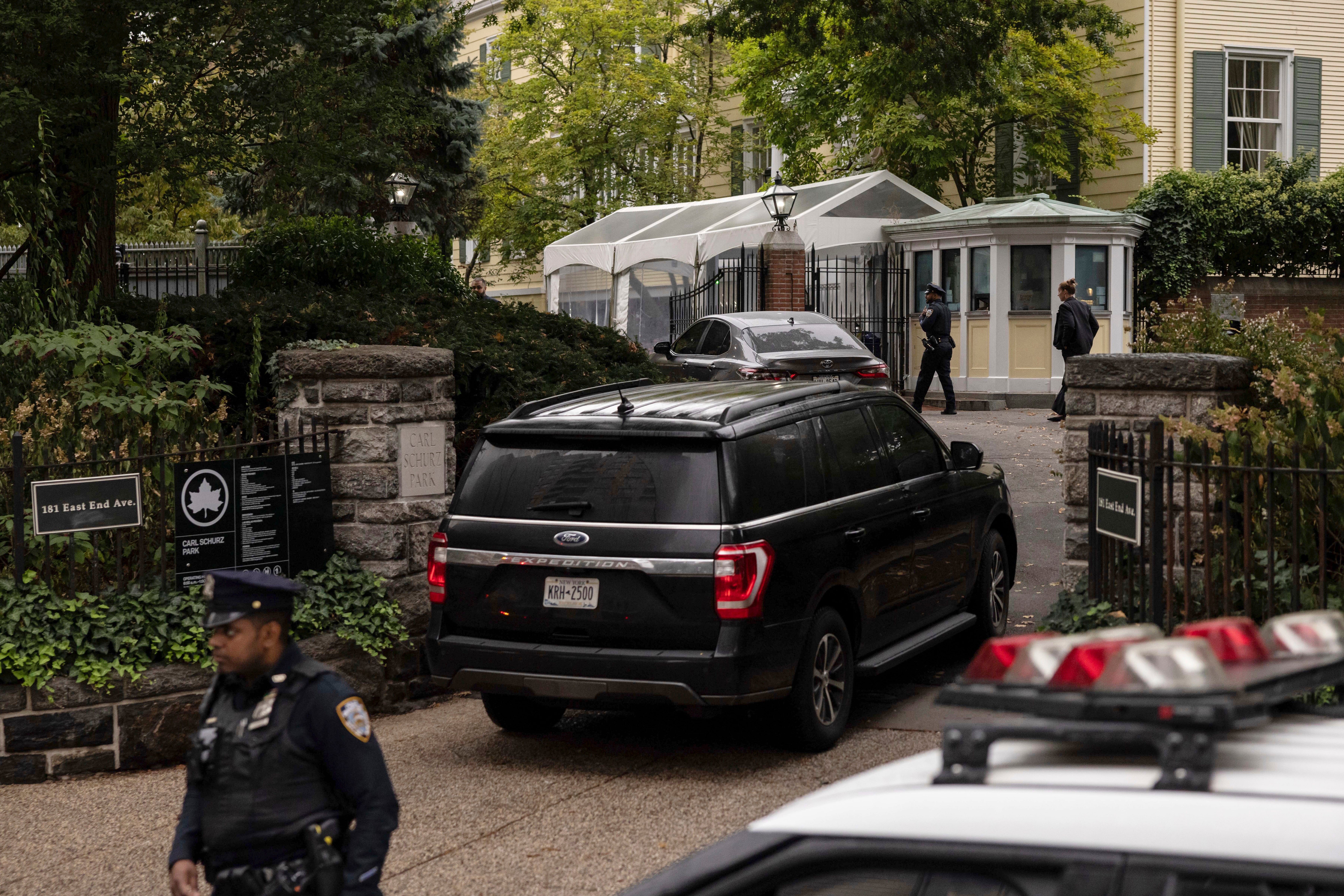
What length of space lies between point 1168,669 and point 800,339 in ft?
54.2

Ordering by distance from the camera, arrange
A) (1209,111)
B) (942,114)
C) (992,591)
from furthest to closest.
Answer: (1209,111) → (942,114) → (992,591)

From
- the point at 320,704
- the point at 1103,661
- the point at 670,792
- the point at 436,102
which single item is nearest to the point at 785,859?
the point at 1103,661

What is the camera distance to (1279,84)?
89.8 ft

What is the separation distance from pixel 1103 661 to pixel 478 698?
7000 millimetres

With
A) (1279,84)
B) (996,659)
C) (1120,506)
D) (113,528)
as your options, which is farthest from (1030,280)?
(996,659)

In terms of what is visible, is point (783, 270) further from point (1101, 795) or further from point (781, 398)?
point (1101, 795)

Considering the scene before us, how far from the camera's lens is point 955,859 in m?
1.91

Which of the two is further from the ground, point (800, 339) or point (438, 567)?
point (800, 339)

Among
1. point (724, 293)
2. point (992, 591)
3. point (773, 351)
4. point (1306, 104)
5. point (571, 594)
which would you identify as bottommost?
point (992, 591)

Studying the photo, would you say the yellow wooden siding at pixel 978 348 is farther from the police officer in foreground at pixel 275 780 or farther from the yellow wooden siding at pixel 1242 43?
the police officer in foreground at pixel 275 780

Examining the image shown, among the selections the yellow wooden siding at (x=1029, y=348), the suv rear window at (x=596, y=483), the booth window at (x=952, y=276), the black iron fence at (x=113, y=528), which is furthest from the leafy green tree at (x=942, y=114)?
the suv rear window at (x=596, y=483)

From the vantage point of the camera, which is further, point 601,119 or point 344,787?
point 601,119

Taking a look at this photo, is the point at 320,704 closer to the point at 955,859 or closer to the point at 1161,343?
the point at 955,859

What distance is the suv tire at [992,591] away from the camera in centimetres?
872
